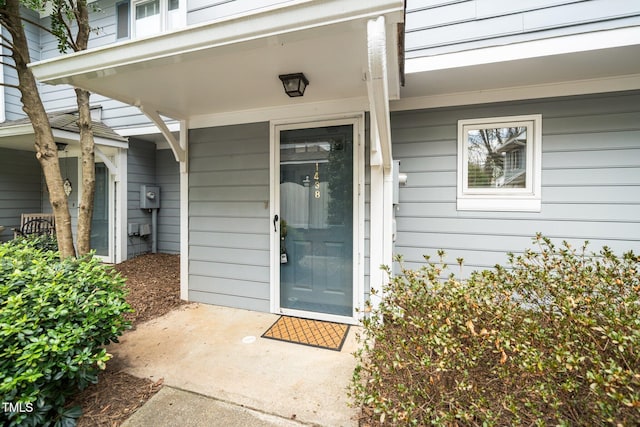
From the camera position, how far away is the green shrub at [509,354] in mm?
1120

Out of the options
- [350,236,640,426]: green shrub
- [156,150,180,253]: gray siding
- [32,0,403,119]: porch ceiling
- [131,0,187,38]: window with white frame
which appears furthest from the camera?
[156,150,180,253]: gray siding

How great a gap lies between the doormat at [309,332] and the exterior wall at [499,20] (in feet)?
8.90

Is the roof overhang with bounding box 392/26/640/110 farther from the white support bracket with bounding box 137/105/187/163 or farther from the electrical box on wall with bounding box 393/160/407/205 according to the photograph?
the white support bracket with bounding box 137/105/187/163

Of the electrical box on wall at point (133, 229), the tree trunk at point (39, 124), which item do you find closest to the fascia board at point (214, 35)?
the tree trunk at point (39, 124)

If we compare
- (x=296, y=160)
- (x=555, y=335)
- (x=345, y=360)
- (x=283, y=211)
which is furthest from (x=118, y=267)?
(x=555, y=335)

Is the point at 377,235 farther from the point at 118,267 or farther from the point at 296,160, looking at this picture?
the point at 118,267

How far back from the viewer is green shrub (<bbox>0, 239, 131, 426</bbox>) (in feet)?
4.40

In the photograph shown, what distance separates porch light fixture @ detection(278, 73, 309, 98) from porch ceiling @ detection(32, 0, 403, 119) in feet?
0.19

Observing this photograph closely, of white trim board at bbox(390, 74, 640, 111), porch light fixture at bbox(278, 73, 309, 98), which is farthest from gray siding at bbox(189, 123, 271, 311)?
white trim board at bbox(390, 74, 640, 111)

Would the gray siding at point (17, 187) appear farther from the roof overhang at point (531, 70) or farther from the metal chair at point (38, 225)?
the roof overhang at point (531, 70)

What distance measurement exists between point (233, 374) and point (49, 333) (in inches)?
43.6

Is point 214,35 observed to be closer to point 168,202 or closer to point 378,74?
point 378,74

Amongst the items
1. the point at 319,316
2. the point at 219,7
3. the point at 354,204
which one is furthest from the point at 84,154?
the point at 319,316

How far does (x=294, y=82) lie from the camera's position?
7.10ft
